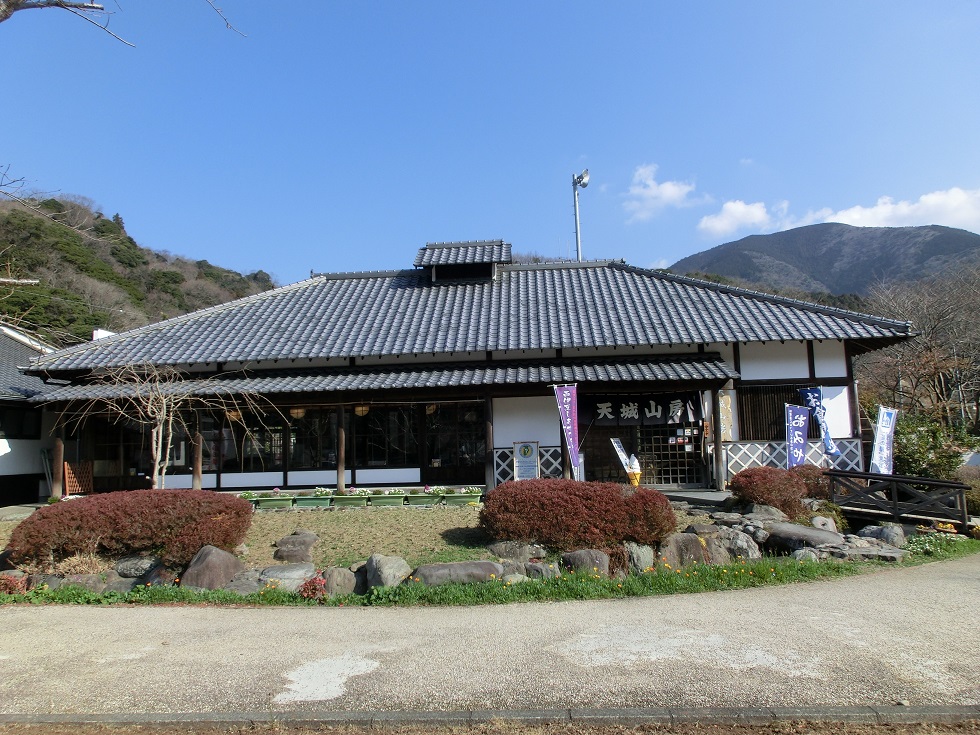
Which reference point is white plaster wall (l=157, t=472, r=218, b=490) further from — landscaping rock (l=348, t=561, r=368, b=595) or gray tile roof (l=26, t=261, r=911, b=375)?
landscaping rock (l=348, t=561, r=368, b=595)

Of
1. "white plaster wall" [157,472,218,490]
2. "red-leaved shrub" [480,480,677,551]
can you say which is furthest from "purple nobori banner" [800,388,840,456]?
"white plaster wall" [157,472,218,490]

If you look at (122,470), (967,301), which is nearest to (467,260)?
(122,470)

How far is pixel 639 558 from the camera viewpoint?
8.81m

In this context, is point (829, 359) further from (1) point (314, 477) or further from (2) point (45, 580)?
(2) point (45, 580)

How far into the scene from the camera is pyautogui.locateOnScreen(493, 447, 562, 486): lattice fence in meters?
16.3

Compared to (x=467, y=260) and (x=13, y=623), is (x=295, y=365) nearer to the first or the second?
(x=467, y=260)

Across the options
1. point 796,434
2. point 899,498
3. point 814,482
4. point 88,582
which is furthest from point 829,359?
point 88,582

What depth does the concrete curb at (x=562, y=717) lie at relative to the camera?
425 centimetres

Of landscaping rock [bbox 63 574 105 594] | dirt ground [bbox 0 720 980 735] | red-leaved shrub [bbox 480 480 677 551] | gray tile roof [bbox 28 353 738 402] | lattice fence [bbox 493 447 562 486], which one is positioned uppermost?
gray tile roof [bbox 28 353 738 402]

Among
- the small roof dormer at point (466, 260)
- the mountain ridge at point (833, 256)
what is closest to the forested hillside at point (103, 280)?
the small roof dormer at point (466, 260)

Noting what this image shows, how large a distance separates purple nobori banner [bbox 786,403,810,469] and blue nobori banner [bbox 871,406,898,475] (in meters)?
1.46

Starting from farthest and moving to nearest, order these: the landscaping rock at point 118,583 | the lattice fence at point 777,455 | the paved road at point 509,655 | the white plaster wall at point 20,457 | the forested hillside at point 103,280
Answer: the forested hillside at point 103,280, the white plaster wall at point 20,457, the lattice fence at point 777,455, the landscaping rock at point 118,583, the paved road at point 509,655

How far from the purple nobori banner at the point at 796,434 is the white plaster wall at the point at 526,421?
215 inches

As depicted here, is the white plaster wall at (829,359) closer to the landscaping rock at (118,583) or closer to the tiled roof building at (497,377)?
the tiled roof building at (497,377)
